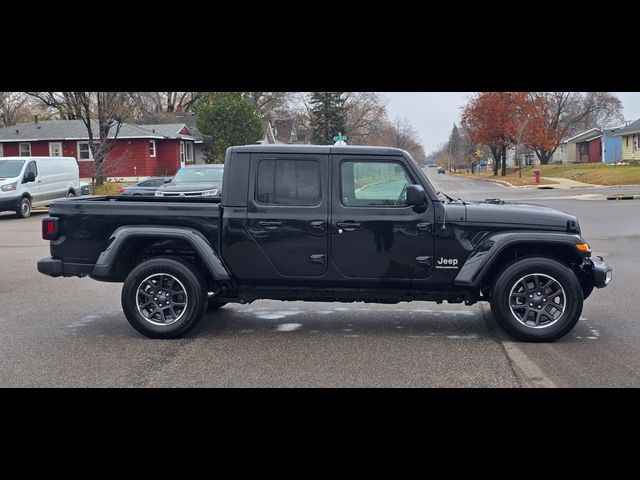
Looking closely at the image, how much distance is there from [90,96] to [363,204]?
3592 cm

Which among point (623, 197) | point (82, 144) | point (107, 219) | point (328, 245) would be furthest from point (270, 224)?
point (82, 144)

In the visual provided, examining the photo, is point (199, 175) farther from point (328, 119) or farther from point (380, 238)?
point (328, 119)

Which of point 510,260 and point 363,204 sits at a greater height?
point 363,204

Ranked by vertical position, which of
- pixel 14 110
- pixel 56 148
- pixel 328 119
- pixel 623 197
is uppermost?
pixel 14 110

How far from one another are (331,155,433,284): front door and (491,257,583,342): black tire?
0.78 m

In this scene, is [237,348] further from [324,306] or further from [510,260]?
[510,260]

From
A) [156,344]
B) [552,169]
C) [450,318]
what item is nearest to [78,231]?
[156,344]

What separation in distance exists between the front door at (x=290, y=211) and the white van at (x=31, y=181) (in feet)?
55.0

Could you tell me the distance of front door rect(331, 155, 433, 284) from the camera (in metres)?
7.12

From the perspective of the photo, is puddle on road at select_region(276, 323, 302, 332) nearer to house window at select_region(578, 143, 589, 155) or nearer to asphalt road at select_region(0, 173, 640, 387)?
asphalt road at select_region(0, 173, 640, 387)

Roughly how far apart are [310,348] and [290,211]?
1.39 m

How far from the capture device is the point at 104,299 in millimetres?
9578

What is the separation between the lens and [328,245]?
282 inches

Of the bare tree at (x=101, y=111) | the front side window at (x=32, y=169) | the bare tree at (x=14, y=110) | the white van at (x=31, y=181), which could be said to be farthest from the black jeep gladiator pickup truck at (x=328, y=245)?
the bare tree at (x=14, y=110)
